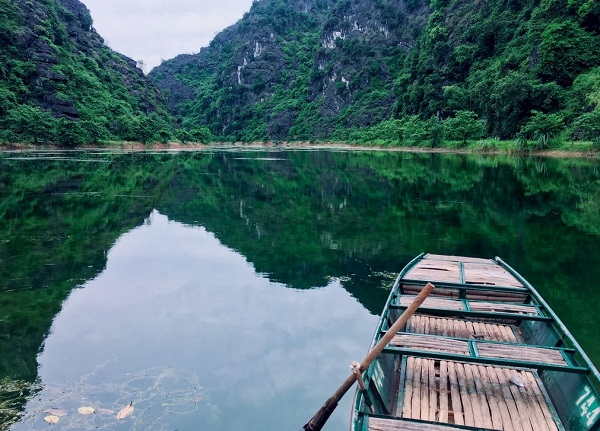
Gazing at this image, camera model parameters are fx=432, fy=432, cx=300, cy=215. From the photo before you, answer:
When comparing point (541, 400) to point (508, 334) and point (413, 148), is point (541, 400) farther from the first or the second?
point (413, 148)

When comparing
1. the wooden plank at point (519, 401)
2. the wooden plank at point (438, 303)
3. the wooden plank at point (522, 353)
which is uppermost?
the wooden plank at point (522, 353)

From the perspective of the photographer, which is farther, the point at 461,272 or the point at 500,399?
Answer: the point at 461,272

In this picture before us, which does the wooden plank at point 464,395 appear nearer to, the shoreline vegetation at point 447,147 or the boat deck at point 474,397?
the boat deck at point 474,397

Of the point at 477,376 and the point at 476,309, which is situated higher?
the point at 476,309

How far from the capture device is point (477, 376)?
522 cm

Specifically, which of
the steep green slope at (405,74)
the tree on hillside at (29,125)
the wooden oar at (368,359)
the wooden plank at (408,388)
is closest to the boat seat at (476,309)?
the wooden plank at (408,388)

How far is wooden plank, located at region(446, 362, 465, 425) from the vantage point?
14.5 ft

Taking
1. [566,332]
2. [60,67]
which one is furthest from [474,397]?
[60,67]

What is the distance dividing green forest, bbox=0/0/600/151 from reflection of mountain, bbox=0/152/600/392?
21764 millimetres

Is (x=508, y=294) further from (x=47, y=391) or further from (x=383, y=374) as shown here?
(x=47, y=391)

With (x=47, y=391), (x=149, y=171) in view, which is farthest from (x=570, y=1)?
(x=47, y=391)

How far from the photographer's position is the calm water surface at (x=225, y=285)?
6.04 m

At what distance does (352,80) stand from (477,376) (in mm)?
126142

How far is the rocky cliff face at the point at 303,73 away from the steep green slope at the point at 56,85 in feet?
145
